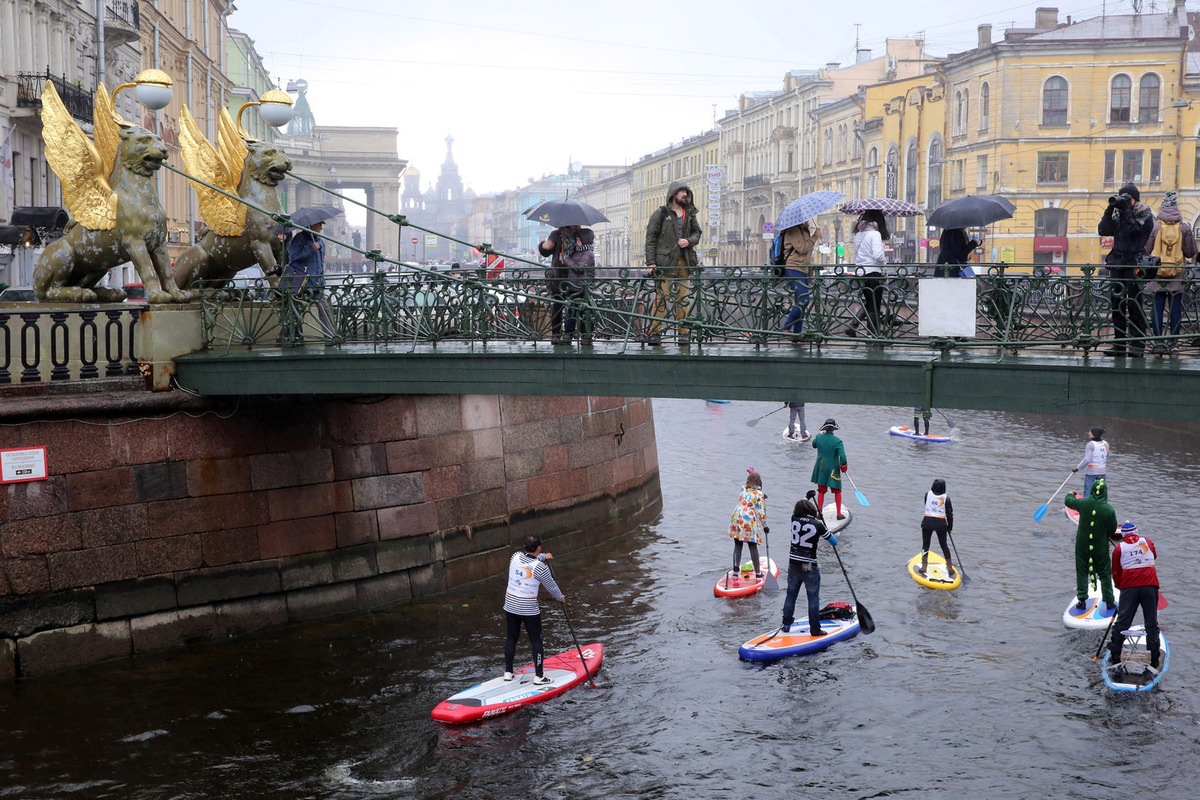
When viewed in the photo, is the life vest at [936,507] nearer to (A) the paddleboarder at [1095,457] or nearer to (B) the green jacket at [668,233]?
(A) the paddleboarder at [1095,457]

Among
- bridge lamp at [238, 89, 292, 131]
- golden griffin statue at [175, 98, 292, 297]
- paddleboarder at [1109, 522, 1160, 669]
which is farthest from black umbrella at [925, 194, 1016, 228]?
golden griffin statue at [175, 98, 292, 297]

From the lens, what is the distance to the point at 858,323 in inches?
462

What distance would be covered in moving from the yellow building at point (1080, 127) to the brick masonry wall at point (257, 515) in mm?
37930

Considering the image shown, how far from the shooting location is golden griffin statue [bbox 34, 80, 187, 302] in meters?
14.4

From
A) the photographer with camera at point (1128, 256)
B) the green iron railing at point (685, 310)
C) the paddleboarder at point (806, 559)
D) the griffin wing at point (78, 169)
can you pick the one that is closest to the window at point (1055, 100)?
the green iron railing at point (685, 310)

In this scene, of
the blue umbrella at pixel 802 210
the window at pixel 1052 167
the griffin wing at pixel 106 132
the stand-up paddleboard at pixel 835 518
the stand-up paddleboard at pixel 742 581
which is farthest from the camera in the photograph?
the window at pixel 1052 167

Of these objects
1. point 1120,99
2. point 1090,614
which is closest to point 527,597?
point 1090,614

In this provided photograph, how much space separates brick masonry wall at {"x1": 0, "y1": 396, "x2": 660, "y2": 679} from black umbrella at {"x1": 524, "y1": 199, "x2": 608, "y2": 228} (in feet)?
8.57

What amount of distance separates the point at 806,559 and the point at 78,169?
9445mm

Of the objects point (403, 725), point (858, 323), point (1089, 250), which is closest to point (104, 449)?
point (403, 725)

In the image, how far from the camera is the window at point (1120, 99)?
5034 centimetres

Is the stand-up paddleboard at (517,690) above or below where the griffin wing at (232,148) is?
below

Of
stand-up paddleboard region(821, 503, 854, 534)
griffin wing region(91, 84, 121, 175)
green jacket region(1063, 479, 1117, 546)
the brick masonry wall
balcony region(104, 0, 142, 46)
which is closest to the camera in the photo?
the brick masonry wall

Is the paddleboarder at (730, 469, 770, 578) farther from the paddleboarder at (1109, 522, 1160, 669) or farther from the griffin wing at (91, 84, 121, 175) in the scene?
the griffin wing at (91, 84, 121, 175)
